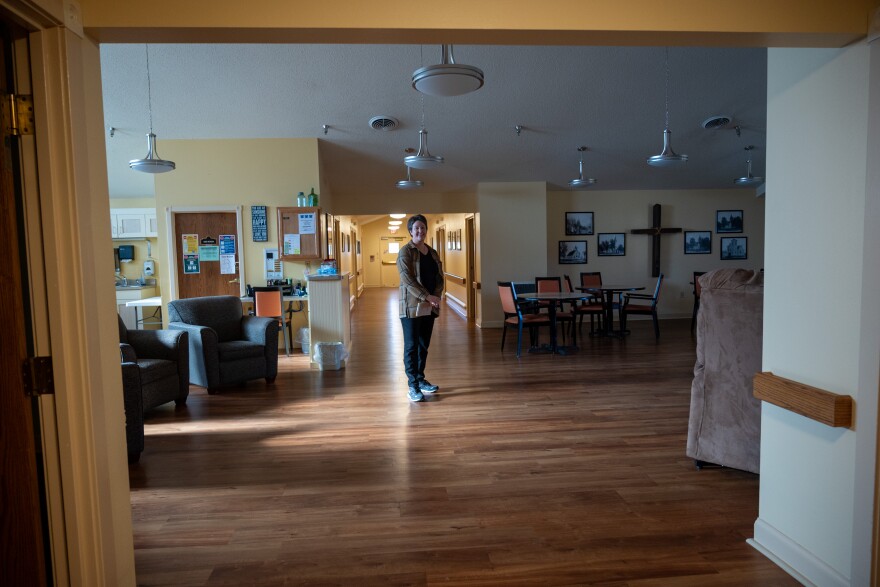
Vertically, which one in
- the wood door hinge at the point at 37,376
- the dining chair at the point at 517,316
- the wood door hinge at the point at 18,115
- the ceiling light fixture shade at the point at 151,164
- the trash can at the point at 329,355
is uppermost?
the ceiling light fixture shade at the point at 151,164

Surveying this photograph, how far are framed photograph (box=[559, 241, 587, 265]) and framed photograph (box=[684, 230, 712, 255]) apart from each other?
201 centimetres

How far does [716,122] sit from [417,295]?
17.5ft

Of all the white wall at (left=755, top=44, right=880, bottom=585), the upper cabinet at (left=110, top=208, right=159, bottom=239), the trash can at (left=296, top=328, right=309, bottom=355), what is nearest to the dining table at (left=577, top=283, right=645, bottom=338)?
the trash can at (left=296, top=328, right=309, bottom=355)

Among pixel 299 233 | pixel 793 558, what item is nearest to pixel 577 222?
pixel 299 233

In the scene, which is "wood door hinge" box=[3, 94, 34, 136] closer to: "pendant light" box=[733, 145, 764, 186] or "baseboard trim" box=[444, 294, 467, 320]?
"pendant light" box=[733, 145, 764, 186]

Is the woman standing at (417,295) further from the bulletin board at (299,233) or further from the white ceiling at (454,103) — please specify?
the bulletin board at (299,233)

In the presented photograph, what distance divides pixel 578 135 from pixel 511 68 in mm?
2209

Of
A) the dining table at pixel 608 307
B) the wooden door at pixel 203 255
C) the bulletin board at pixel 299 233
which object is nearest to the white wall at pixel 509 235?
the dining table at pixel 608 307

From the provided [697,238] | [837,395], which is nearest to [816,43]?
[837,395]

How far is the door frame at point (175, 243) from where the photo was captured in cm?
696

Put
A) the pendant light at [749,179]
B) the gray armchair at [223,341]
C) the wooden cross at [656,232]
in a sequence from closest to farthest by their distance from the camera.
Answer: the gray armchair at [223,341]
the pendant light at [749,179]
the wooden cross at [656,232]

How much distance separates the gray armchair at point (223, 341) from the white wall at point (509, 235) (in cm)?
458

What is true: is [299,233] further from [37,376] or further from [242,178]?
[37,376]

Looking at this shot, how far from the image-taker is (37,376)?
148cm
